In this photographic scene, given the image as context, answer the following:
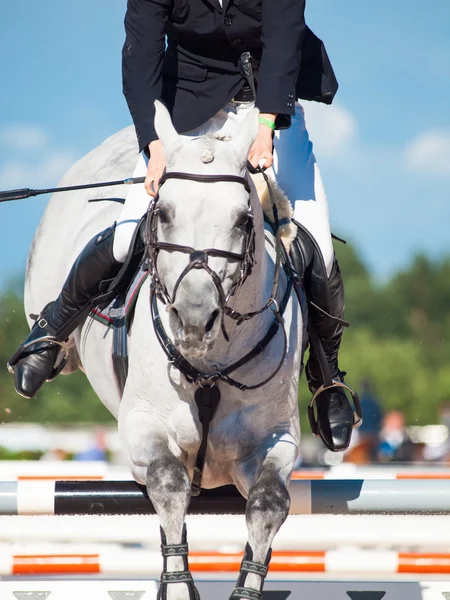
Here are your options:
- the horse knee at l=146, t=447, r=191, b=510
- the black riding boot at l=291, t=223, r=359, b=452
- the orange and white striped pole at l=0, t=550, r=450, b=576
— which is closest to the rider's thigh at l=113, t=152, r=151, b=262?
the black riding boot at l=291, t=223, r=359, b=452

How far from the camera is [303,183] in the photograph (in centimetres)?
503

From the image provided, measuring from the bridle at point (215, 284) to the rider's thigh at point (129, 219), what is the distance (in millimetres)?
648

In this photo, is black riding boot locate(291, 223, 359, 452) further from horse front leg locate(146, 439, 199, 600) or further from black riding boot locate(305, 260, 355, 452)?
horse front leg locate(146, 439, 199, 600)

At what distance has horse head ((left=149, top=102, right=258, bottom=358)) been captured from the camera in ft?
11.0

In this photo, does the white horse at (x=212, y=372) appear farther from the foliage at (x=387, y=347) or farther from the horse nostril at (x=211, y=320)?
the foliage at (x=387, y=347)

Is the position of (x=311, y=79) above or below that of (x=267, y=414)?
above

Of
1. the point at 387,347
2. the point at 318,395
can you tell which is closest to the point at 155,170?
the point at 318,395

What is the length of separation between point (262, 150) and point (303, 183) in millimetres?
918

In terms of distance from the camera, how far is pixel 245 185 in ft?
12.2

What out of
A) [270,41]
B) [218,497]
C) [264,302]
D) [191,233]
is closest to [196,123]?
[270,41]

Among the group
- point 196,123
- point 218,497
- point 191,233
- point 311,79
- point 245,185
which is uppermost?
point 311,79

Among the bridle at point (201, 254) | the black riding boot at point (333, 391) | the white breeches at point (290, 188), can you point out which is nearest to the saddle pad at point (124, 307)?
the white breeches at point (290, 188)

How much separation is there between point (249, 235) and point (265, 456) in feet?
3.47

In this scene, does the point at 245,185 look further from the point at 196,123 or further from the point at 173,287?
the point at 196,123
